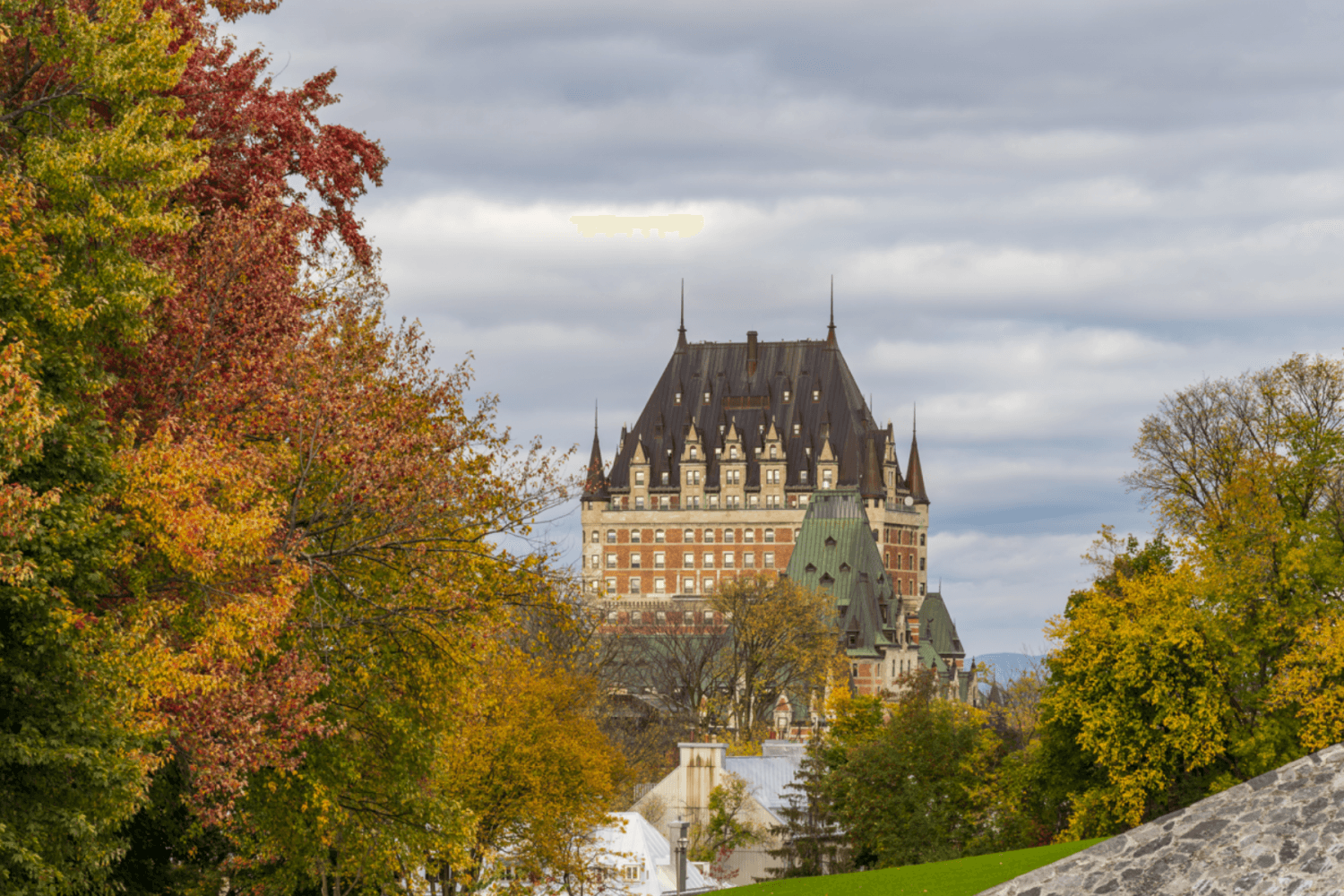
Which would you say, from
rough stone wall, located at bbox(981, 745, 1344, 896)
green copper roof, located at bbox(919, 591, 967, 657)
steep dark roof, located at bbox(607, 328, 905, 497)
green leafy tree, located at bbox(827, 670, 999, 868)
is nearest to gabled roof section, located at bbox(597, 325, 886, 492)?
steep dark roof, located at bbox(607, 328, 905, 497)

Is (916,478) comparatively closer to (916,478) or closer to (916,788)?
(916,478)

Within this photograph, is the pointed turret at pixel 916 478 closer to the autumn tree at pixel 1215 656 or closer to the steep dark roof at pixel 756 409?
the steep dark roof at pixel 756 409

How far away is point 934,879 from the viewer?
33.8 metres

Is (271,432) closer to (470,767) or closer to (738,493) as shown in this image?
(470,767)

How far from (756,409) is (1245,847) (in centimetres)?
14085

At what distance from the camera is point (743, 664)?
312 ft

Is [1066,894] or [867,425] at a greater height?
[867,425]

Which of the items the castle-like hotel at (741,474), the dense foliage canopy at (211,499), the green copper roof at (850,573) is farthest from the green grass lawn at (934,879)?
the castle-like hotel at (741,474)

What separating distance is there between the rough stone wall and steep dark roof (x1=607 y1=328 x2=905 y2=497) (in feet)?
441

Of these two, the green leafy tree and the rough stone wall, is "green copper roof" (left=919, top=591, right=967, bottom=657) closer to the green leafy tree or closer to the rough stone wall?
the green leafy tree

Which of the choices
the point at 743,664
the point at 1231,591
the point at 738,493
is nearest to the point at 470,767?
the point at 1231,591

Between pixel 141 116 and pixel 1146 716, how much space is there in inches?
1253

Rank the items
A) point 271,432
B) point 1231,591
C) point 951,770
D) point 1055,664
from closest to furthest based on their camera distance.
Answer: point 271,432, point 1231,591, point 1055,664, point 951,770

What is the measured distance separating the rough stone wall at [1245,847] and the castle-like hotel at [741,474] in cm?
12866
